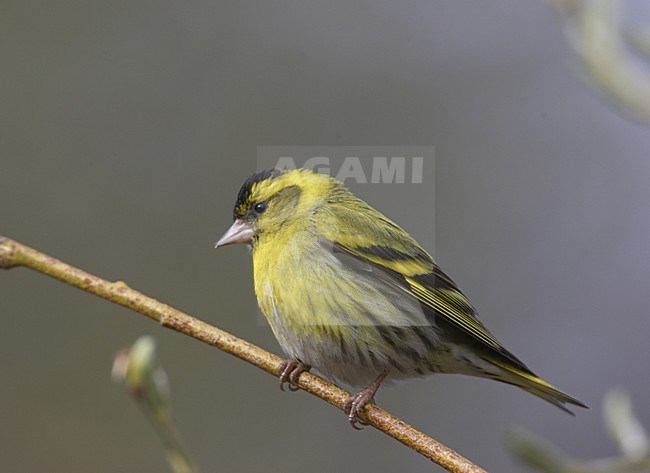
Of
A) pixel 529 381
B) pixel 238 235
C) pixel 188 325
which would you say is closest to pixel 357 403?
pixel 529 381

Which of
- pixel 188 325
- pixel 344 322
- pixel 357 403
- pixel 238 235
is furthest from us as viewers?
pixel 238 235

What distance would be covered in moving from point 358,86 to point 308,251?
4871 mm

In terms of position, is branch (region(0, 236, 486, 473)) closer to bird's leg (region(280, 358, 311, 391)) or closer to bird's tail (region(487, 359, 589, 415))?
bird's leg (region(280, 358, 311, 391))

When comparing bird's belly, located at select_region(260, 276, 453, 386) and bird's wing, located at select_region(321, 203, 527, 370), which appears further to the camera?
bird's wing, located at select_region(321, 203, 527, 370)

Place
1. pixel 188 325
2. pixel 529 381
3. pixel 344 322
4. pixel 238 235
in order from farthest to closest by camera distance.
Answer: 1. pixel 238 235
2. pixel 529 381
3. pixel 344 322
4. pixel 188 325

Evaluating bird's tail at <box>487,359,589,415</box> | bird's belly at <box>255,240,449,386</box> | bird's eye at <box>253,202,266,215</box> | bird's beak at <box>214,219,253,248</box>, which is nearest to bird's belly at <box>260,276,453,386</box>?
bird's belly at <box>255,240,449,386</box>

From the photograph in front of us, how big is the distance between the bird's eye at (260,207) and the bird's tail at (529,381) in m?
1.22

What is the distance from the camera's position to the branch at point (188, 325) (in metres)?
1.81

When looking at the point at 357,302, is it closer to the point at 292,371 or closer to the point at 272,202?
the point at 292,371

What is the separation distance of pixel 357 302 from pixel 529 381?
2.56 ft

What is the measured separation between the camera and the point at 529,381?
11.2ft

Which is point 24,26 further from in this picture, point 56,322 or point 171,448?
point 171,448

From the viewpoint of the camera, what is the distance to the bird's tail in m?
3.33

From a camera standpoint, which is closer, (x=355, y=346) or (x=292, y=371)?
(x=292, y=371)
